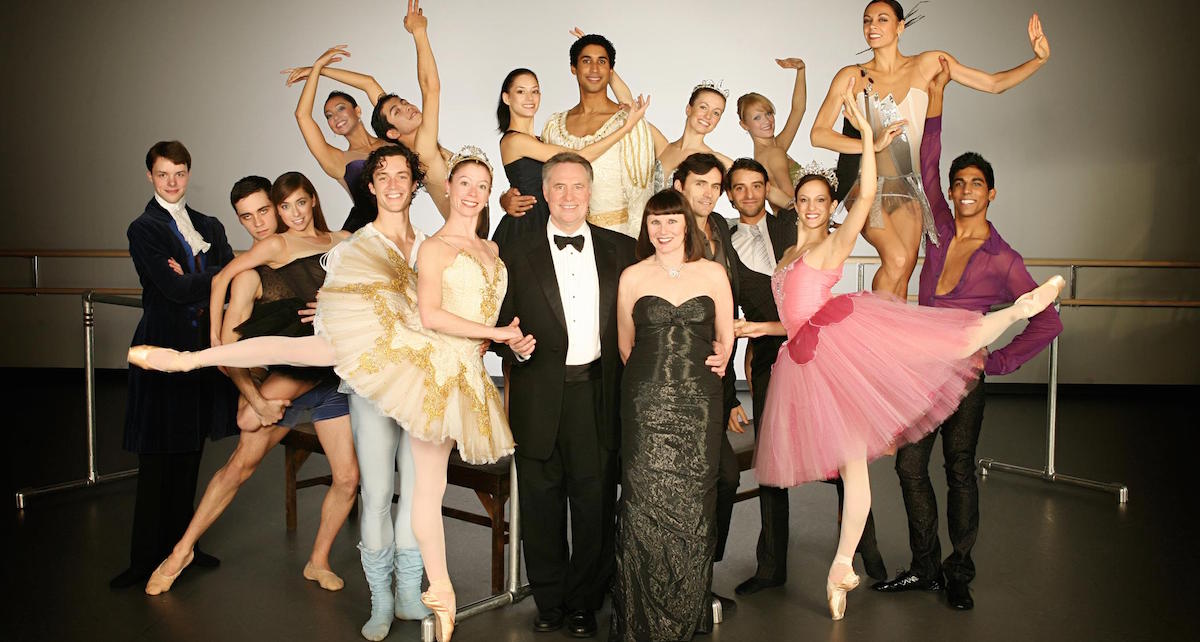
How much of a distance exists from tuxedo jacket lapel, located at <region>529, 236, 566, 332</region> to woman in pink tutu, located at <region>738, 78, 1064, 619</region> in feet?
2.07

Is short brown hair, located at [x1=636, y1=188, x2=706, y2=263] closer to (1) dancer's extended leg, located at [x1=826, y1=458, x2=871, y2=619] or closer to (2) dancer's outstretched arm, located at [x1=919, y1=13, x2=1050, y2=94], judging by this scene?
(1) dancer's extended leg, located at [x1=826, y1=458, x2=871, y2=619]

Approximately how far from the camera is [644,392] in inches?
123

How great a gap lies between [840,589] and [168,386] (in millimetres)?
2619

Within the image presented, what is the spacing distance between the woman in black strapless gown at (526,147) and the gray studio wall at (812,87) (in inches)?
169

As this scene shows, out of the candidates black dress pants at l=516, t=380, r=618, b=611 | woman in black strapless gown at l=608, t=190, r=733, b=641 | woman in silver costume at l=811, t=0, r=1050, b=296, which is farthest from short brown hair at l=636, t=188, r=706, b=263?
woman in silver costume at l=811, t=0, r=1050, b=296

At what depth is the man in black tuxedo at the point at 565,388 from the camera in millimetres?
3266

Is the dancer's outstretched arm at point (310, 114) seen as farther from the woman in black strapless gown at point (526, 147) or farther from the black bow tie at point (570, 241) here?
the black bow tie at point (570, 241)

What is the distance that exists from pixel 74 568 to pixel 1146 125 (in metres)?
8.41

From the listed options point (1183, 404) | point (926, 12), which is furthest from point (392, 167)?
point (1183, 404)

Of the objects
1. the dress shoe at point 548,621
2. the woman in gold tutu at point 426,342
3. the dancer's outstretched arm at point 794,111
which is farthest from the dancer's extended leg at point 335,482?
the dancer's outstretched arm at point 794,111

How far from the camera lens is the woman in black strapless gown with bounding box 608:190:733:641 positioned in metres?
3.10

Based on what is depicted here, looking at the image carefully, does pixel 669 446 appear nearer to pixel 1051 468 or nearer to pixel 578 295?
pixel 578 295

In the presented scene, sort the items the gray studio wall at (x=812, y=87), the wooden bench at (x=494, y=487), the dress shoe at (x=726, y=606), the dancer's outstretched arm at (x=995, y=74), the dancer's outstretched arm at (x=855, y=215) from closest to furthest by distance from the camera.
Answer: the dancer's outstretched arm at (x=855, y=215)
the dress shoe at (x=726, y=606)
the wooden bench at (x=494, y=487)
the dancer's outstretched arm at (x=995, y=74)
the gray studio wall at (x=812, y=87)

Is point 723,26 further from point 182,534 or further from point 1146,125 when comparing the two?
point 182,534
